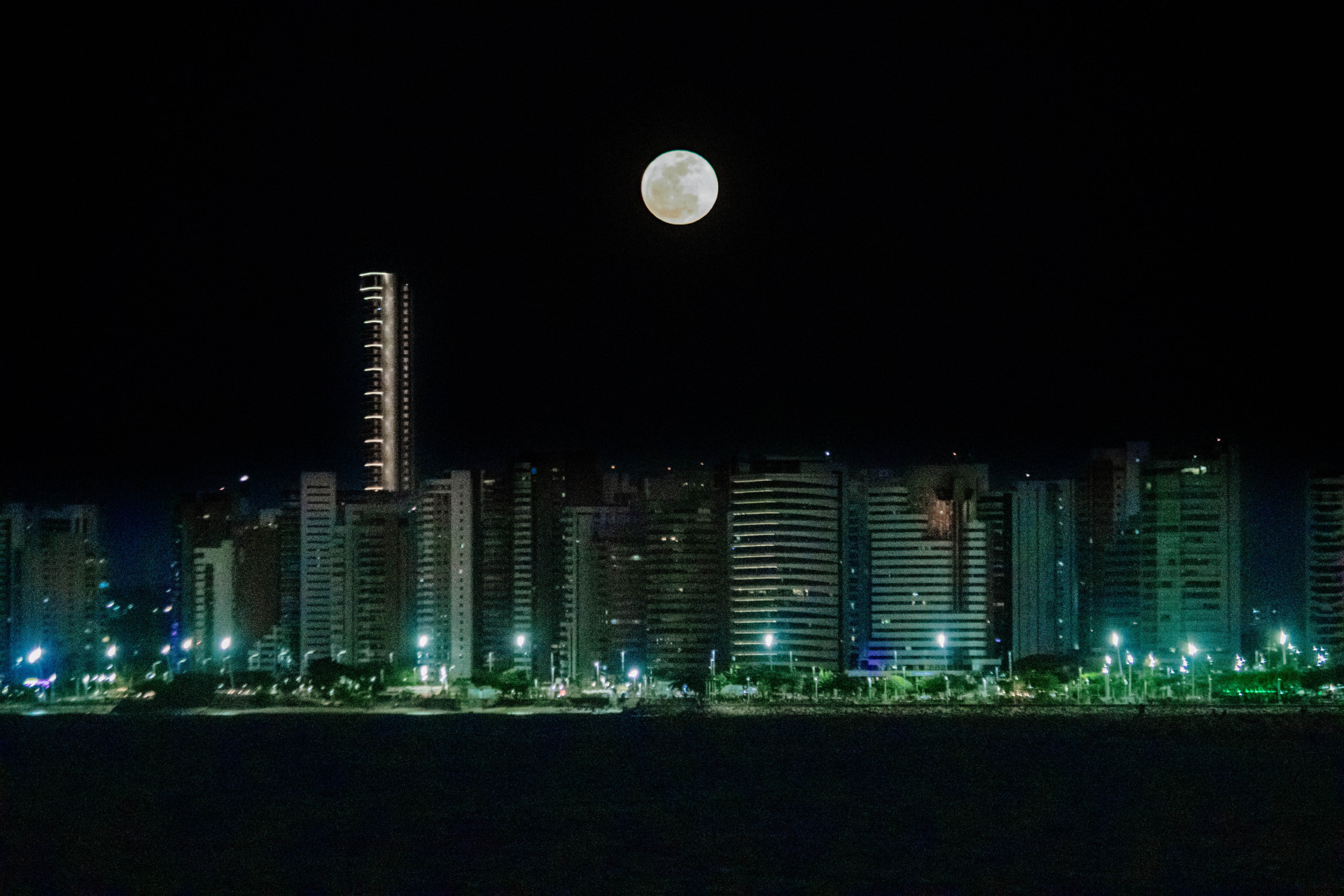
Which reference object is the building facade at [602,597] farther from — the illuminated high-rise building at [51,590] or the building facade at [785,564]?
the illuminated high-rise building at [51,590]

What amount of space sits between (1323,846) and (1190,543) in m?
87.5

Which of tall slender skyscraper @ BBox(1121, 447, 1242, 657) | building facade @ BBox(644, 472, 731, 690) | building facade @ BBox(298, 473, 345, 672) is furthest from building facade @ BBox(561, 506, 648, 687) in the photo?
tall slender skyscraper @ BBox(1121, 447, 1242, 657)

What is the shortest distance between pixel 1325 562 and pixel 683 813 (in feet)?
294

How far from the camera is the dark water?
39438mm

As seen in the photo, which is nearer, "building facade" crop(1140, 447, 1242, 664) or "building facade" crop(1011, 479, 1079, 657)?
A: "building facade" crop(1140, 447, 1242, 664)

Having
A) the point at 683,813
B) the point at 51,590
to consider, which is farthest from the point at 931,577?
the point at 683,813

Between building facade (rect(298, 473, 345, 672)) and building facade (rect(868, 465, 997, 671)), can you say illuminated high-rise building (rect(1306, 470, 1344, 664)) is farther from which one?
building facade (rect(298, 473, 345, 672))

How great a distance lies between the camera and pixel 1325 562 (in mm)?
131125

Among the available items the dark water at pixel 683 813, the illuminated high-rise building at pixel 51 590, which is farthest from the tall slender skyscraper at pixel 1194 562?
the illuminated high-rise building at pixel 51 590

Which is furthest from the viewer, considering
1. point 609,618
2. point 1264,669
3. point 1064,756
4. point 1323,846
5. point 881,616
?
point 881,616

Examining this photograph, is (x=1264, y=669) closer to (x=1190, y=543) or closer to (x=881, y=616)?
(x=1190, y=543)

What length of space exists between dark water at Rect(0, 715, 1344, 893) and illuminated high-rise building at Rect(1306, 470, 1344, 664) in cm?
3024

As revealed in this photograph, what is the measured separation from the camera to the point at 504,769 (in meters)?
74.2

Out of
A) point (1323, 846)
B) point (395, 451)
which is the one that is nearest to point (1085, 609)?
point (395, 451)
